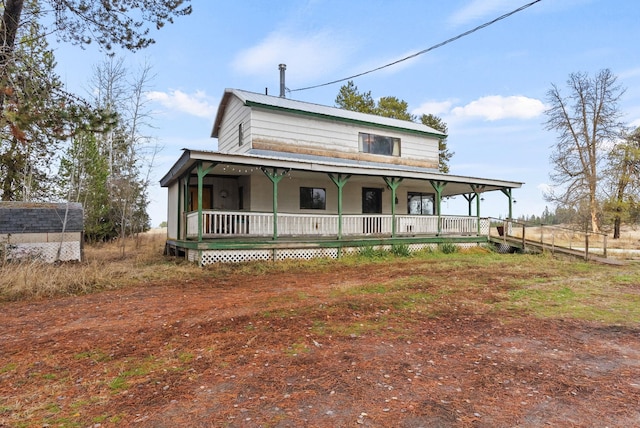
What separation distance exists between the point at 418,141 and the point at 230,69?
1095cm

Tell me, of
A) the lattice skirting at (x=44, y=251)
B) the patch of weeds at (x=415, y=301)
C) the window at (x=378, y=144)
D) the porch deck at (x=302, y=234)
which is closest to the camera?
the patch of weeds at (x=415, y=301)

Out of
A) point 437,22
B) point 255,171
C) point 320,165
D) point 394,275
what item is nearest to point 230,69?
point 255,171

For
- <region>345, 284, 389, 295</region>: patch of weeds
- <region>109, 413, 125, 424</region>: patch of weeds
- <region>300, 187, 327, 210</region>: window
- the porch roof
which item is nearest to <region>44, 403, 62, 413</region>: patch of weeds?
<region>109, 413, 125, 424</region>: patch of weeds

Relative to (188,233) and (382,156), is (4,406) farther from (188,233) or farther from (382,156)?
(382,156)

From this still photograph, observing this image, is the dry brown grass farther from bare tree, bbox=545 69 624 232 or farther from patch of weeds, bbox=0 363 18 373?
bare tree, bbox=545 69 624 232

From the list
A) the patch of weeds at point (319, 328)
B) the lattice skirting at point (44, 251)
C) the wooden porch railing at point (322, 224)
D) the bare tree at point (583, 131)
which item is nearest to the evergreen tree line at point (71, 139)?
the lattice skirting at point (44, 251)

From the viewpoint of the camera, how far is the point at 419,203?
19.6m

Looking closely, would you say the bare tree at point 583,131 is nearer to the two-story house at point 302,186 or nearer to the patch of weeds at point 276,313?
the two-story house at point 302,186

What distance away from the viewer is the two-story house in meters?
11.7

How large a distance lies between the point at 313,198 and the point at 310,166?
3.40 meters

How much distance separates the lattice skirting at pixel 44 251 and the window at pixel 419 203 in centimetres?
1513

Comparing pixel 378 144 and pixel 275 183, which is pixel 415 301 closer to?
pixel 275 183

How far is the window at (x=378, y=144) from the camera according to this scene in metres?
16.8

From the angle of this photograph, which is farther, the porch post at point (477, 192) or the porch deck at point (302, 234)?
the porch post at point (477, 192)
